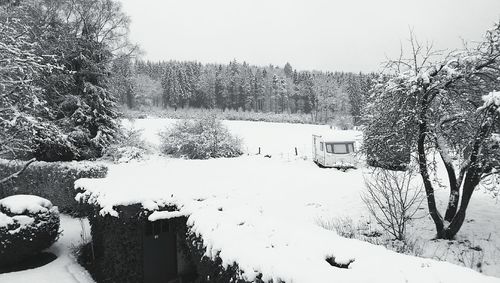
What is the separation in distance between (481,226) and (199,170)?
551 inches

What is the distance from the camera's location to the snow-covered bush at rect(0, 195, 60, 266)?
865 cm

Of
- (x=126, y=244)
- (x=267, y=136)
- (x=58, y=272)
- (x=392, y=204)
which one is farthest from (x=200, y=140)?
(x=126, y=244)

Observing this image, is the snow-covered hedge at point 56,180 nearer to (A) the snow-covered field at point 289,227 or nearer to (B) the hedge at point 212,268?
(A) the snow-covered field at point 289,227

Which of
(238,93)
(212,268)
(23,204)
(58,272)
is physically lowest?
(58,272)

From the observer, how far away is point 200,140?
28.6m

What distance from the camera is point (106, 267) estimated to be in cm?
817

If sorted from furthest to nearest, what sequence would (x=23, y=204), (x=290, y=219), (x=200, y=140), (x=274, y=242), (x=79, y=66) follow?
(x=200, y=140) → (x=79, y=66) → (x=290, y=219) → (x=23, y=204) → (x=274, y=242)

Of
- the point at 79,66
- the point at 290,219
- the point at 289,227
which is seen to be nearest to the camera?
the point at 289,227

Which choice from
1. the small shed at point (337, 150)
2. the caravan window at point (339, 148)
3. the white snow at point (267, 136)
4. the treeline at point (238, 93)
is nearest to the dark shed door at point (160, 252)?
the small shed at point (337, 150)

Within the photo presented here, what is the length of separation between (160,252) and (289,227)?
12.4 feet

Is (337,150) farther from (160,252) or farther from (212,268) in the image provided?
(212,268)

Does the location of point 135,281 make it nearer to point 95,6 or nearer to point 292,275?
point 292,275

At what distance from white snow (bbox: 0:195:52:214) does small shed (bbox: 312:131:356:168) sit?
17913 millimetres

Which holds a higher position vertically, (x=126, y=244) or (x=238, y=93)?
(x=238, y=93)
